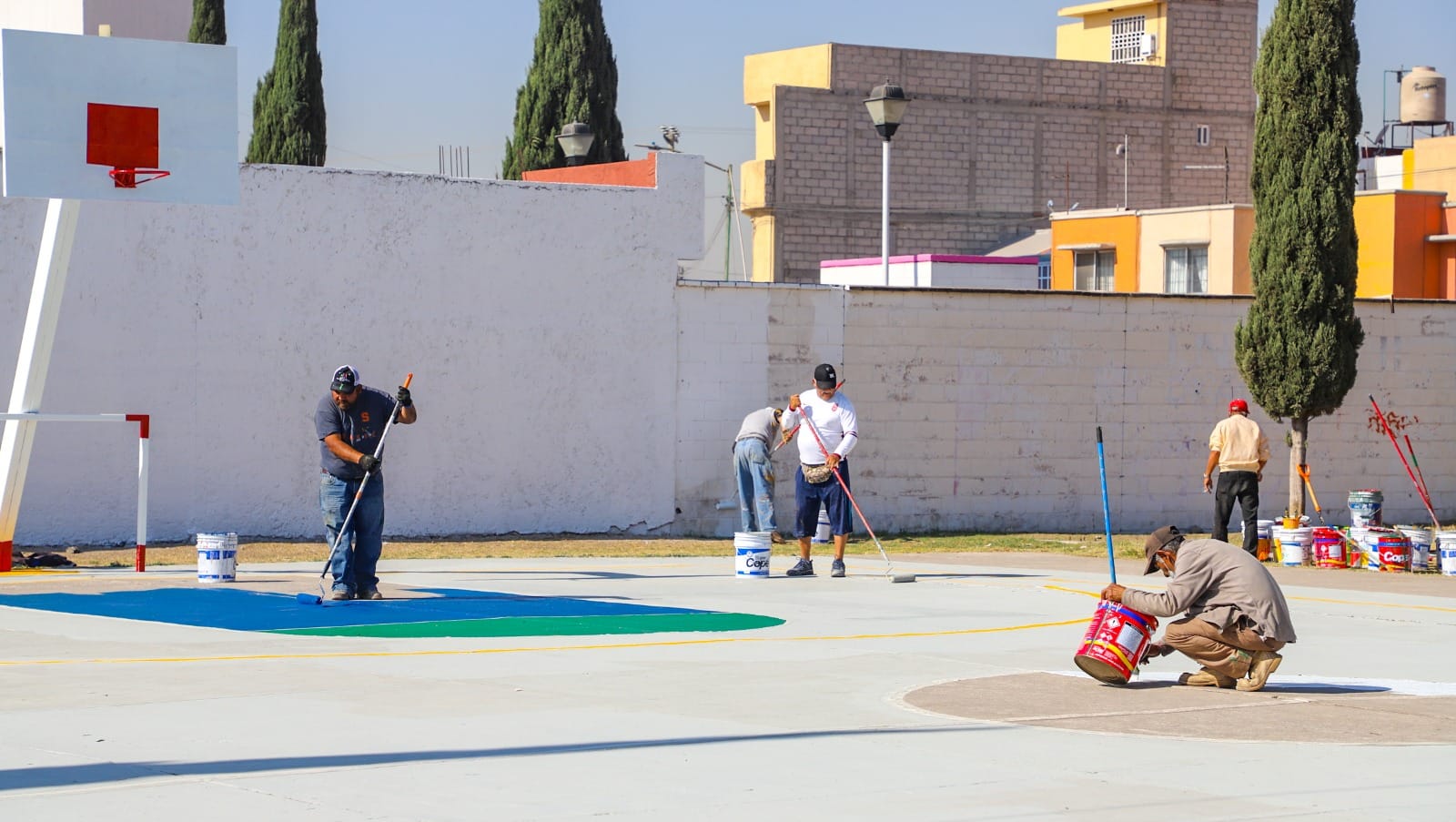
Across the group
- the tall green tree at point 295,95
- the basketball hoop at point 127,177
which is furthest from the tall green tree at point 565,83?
the basketball hoop at point 127,177

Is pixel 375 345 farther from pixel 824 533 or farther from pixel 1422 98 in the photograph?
pixel 1422 98

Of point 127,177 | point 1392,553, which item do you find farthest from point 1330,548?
point 127,177

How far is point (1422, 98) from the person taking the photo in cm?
6669

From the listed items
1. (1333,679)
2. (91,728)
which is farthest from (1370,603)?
(91,728)

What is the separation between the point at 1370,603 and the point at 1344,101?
29.3 feet

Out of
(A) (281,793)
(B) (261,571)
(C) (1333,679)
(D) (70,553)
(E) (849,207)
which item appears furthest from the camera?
(E) (849,207)

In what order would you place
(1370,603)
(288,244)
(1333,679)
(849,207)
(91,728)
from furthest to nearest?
(849,207) < (288,244) < (1370,603) < (1333,679) < (91,728)

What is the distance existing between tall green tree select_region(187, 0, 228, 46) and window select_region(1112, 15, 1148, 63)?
3604 centimetres

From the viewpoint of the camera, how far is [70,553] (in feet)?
66.5

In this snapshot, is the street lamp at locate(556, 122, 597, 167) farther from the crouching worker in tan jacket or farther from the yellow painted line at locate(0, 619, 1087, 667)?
the crouching worker in tan jacket

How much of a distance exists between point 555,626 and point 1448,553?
1092 cm

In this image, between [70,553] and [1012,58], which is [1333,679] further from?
[1012,58]

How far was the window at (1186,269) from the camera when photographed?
43625 mm

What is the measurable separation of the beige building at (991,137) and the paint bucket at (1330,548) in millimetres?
36783
